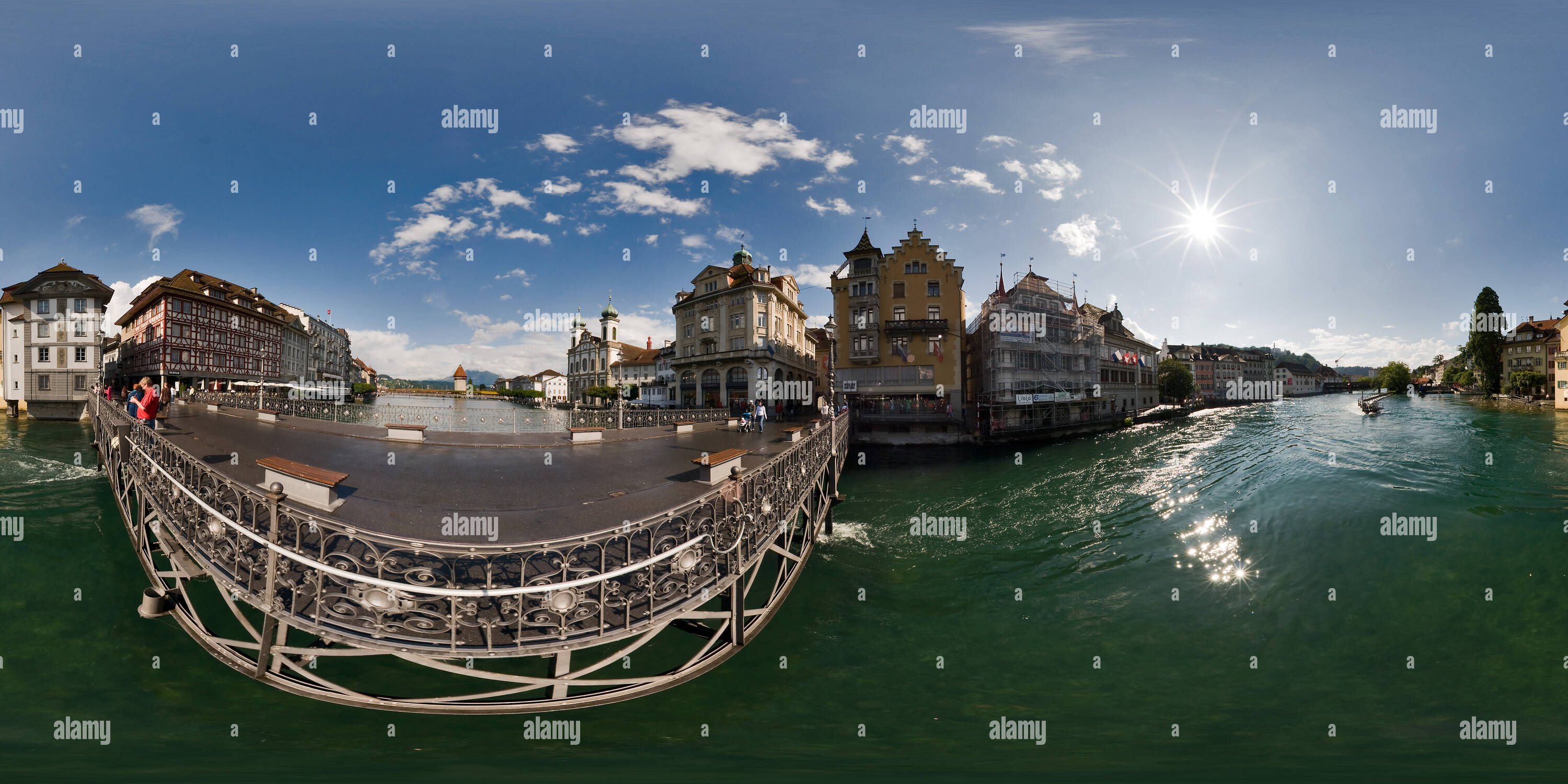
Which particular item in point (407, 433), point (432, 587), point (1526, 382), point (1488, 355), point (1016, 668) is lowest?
point (1016, 668)

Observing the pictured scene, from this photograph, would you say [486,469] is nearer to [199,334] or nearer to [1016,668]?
[1016,668]

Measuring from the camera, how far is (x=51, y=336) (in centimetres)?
4047

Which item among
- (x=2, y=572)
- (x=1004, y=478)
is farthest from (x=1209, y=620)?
(x=2, y=572)

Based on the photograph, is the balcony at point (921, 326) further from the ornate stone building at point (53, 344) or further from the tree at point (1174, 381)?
the ornate stone building at point (53, 344)

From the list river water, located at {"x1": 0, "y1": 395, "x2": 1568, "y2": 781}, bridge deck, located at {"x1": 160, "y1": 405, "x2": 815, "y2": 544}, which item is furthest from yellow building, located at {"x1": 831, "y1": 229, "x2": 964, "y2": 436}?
river water, located at {"x1": 0, "y1": 395, "x2": 1568, "y2": 781}

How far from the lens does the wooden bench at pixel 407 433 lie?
16.0 metres

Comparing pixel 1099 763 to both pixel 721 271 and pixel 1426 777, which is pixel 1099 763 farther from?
pixel 721 271

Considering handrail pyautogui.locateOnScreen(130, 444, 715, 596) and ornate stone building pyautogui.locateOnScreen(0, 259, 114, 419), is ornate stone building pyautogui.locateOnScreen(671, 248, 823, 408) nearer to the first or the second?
handrail pyautogui.locateOnScreen(130, 444, 715, 596)

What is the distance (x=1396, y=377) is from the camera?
8606 cm

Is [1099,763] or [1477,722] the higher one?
[1099,763]

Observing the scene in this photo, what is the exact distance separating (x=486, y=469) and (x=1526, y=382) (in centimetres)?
9585

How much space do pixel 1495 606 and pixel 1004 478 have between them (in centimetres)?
1387

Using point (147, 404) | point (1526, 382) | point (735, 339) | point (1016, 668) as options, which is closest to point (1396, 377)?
point (1526, 382)

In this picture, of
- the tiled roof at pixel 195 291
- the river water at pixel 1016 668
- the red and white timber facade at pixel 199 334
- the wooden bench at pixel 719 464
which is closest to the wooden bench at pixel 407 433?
the river water at pixel 1016 668
